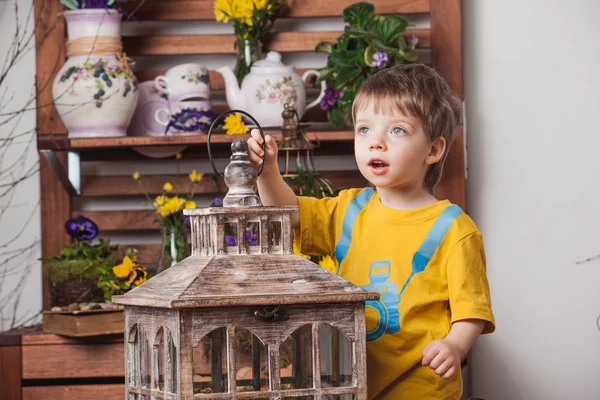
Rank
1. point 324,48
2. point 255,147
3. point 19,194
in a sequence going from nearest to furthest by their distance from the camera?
point 255,147, point 324,48, point 19,194

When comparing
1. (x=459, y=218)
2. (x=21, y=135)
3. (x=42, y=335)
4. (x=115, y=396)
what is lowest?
(x=115, y=396)

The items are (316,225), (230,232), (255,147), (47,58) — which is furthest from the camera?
(47,58)

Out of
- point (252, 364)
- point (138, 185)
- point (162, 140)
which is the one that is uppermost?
point (162, 140)

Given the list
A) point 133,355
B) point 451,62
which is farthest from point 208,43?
point 133,355

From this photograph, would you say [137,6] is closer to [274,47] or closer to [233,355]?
[274,47]

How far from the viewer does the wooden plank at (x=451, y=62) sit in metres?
2.38

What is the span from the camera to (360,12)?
7.49ft

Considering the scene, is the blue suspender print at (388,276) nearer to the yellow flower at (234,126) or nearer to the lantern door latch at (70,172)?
the yellow flower at (234,126)

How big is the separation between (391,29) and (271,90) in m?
0.34

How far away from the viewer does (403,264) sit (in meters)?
1.25

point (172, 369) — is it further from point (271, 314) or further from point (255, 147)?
point (255, 147)

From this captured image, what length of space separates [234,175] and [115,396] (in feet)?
4.10

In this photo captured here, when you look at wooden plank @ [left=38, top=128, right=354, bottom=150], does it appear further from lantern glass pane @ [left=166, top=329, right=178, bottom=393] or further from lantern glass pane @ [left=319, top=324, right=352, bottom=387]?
lantern glass pane @ [left=166, top=329, right=178, bottom=393]

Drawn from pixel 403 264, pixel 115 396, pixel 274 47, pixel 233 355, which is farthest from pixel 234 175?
pixel 274 47
